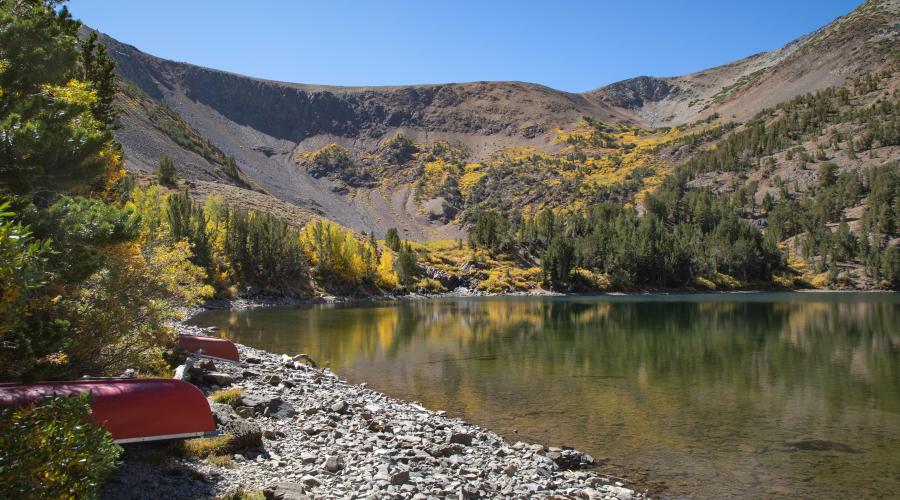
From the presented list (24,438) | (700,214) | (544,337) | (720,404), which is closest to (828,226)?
(700,214)

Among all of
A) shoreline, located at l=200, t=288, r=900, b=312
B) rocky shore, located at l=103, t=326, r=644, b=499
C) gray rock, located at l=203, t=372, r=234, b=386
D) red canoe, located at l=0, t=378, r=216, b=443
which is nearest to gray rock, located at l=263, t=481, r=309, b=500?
rocky shore, located at l=103, t=326, r=644, b=499

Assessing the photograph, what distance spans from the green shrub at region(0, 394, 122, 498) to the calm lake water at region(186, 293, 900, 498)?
12908 mm

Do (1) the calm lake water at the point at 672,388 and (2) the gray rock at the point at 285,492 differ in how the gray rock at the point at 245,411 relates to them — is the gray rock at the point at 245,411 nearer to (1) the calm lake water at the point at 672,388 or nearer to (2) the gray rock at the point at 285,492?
(2) the gray rock at the point at 285,492

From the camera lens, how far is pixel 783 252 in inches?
6836

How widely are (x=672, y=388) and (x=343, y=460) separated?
19120mm

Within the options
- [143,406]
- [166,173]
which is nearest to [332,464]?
[143,406]

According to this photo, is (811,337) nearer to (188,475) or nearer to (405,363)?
(405,363)

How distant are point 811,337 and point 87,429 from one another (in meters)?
53.0

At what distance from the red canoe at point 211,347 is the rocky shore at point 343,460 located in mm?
4041

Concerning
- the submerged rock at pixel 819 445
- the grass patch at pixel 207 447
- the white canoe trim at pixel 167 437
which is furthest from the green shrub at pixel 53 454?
the submerged rock at pixel 819 445

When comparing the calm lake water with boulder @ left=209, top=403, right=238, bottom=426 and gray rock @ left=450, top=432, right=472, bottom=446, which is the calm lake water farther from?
boulder @ left=209, top=403, right=238, bottom=426

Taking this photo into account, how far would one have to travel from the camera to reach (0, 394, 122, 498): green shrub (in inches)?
263

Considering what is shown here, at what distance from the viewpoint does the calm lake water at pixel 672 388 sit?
52.9ft

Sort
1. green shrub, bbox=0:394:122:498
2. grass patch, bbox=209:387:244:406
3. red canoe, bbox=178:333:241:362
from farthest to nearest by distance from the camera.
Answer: red canoe, bbox=178:333:241:362 < grass patch, bbox=209:387:244:406 < green shrub, bbox=0:394:122:498
